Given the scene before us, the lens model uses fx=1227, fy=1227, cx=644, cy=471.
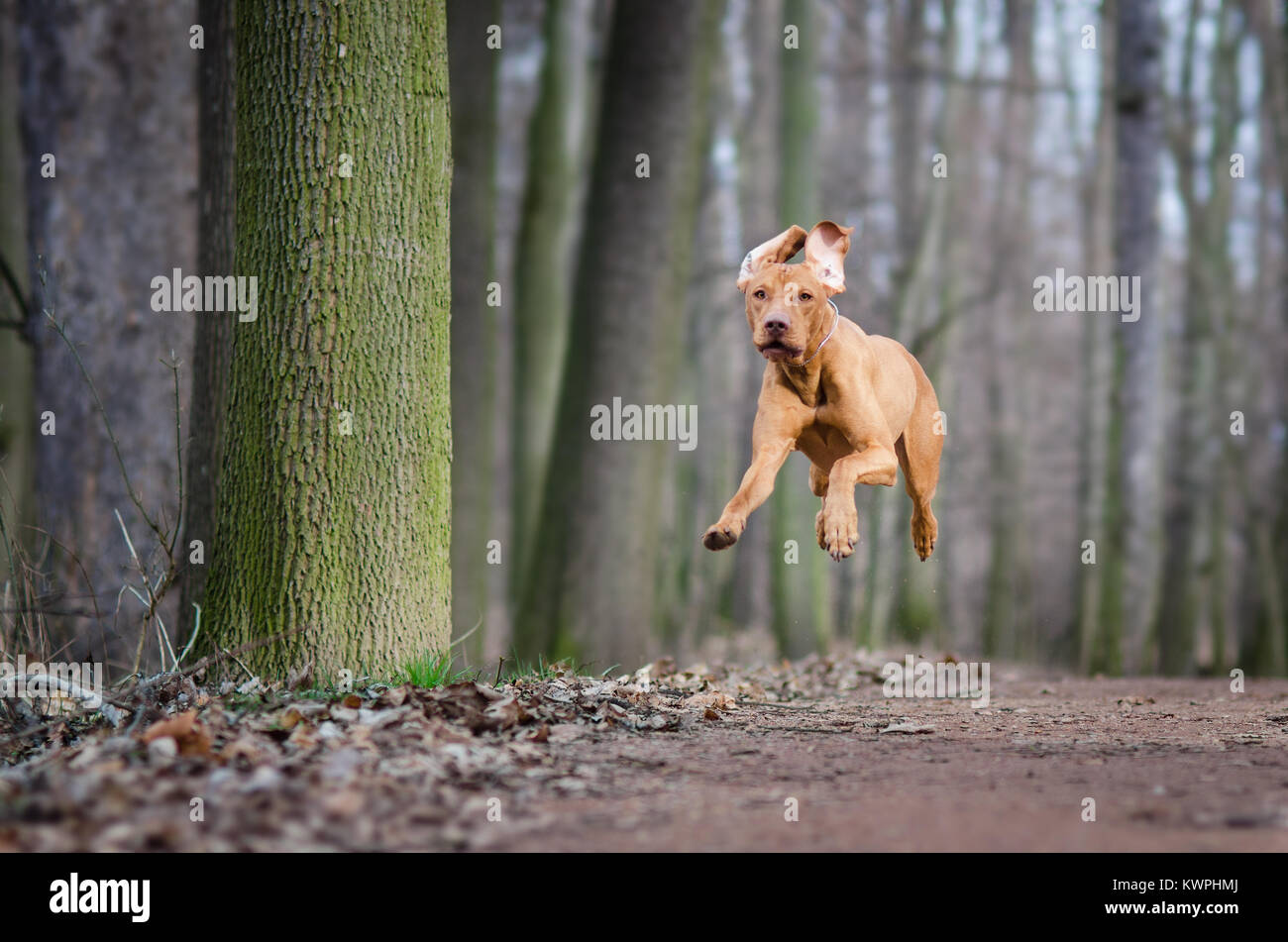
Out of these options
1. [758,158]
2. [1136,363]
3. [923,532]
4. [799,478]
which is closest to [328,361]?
[923,532]

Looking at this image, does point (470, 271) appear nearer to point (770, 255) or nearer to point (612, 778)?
point (770, 255)

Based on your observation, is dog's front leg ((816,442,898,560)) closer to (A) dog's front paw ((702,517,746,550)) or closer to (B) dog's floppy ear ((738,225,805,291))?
(A) dog's front paw ((702,517,746,550))

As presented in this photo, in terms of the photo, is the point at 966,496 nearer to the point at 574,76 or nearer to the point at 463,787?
the point at 574,76

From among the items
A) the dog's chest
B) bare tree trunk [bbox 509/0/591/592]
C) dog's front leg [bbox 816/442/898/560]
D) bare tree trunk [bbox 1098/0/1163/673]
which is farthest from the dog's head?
bare tree trunk [bbox 1098/0/1163/673]

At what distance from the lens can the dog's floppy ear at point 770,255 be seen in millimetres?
5344

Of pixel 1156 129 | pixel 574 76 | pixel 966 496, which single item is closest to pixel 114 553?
pixel 574 76

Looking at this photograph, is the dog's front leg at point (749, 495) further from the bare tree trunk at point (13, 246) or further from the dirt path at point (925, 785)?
the bare tree trunk at point (13, 246)

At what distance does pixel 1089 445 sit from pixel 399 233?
13.1 meters

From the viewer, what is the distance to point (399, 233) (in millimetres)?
6164

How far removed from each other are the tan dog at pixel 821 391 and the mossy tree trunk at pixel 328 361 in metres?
1.82

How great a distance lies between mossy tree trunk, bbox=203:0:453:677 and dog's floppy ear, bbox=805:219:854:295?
2.09 m

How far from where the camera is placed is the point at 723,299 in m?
20.5

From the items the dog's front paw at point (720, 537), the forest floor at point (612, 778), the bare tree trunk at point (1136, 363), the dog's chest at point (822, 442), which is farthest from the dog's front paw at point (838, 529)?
the bare tree trunk at point (1136, 363)

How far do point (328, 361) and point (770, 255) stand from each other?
7.20 feet
